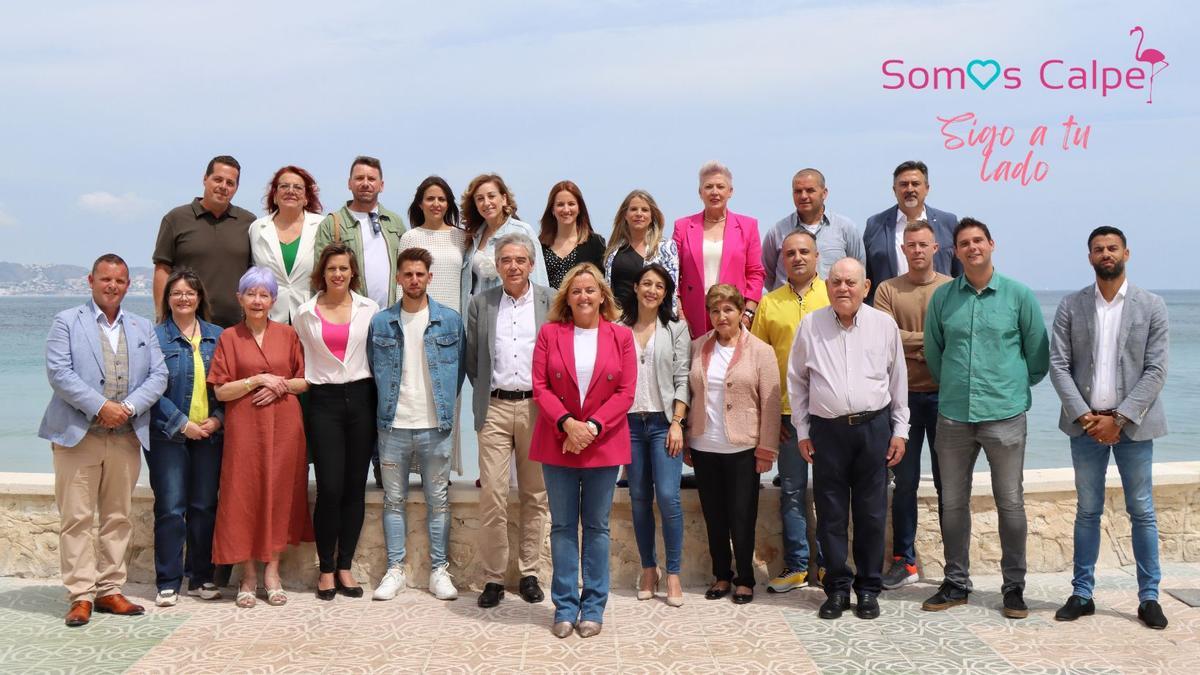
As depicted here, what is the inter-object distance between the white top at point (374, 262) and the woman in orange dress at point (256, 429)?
1.77 feet

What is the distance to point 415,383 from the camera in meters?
4.59

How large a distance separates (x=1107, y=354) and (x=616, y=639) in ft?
8.18

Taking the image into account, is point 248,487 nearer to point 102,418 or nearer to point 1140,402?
point 102,418

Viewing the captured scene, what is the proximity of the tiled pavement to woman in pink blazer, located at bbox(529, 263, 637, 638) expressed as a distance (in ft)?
0.70

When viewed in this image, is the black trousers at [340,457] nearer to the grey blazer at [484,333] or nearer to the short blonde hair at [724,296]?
the grey blazer at [484,333]

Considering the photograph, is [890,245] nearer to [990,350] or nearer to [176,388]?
[990,350]

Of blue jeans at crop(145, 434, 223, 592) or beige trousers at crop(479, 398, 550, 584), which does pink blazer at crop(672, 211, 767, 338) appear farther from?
blue jeans at crop(145, 434, 223, 592)

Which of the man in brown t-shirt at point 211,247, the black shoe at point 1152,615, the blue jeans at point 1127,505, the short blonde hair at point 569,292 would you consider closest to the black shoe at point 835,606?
the blue jeans at point 1127,505

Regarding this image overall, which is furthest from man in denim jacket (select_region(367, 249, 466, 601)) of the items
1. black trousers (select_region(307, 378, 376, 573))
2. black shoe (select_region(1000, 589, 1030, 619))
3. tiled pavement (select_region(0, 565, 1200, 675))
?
black shoe (select_region(1000, 589, 1030, 619))

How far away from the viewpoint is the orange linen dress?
4.52 metres

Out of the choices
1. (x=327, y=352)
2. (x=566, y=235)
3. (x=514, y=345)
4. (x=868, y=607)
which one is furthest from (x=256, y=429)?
(x=868, y=607)

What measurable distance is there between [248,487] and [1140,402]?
160 inches

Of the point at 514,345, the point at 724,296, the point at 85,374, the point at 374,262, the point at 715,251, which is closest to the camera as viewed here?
the point at 85,374

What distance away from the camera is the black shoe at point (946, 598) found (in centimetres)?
441
